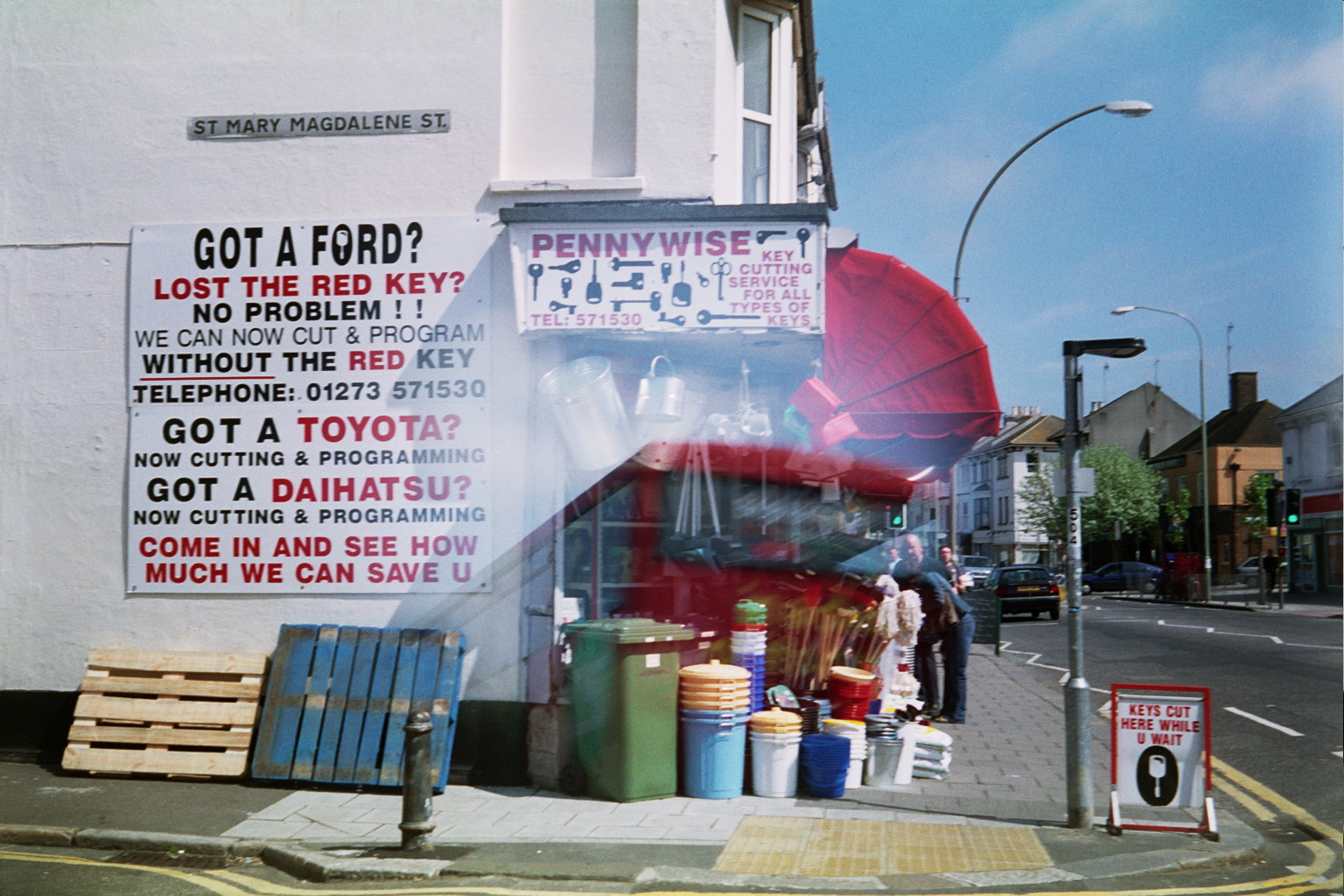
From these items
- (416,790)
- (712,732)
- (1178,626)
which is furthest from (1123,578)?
(416,790)

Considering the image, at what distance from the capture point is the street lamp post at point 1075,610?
22.7 ft

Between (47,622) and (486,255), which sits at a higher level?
(486,255)

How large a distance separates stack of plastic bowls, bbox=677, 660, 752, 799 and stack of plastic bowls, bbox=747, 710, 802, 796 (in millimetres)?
115

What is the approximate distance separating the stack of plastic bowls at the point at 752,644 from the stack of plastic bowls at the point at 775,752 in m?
0.37

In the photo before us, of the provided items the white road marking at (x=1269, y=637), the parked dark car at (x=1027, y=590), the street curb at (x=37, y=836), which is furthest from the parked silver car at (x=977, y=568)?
the street curb at (x=37, y=836)

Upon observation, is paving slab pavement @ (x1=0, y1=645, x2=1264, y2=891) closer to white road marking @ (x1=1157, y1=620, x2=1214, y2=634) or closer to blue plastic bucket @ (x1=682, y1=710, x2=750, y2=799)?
blue plastic bucket @ (x1=682, y1=710, x2=750, y2=799)

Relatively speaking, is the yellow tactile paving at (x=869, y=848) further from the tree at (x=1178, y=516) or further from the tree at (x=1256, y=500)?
the tree at (x=1178, y=516)

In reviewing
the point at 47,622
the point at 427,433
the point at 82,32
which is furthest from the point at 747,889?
the point at 82,32

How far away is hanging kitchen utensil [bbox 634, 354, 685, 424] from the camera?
8312 mm

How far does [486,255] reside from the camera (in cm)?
862

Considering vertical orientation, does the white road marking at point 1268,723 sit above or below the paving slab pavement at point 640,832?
below

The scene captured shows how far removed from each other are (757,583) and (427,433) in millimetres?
2937

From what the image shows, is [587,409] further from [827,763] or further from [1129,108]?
[1129,108]

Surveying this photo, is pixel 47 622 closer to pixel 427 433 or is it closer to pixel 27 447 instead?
pixel 27 447
